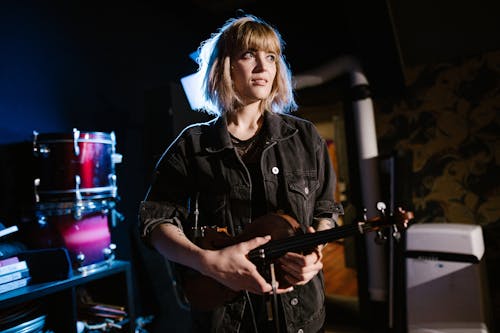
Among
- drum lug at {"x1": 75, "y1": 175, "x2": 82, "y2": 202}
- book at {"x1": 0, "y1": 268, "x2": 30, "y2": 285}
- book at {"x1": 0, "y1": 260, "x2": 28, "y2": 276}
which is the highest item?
drum lug at {"x1": 75, "y1": 175, "x2": 82, "y2": 202}

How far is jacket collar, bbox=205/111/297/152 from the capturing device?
3.56 feet

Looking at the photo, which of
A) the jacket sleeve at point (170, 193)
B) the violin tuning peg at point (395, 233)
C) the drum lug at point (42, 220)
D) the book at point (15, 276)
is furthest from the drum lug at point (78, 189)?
the violin tuning peg at point (395, 233)

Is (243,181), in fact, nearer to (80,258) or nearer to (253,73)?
(253,73)

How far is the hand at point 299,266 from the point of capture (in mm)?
875

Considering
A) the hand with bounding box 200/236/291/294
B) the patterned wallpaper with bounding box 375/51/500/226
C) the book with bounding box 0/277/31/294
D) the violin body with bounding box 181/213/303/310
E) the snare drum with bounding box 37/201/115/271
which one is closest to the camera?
the hand with bounding box 200/236/291/294

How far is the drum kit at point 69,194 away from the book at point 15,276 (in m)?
0.21

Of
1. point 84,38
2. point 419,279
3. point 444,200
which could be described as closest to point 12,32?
point 84,38

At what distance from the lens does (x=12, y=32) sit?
2152mm

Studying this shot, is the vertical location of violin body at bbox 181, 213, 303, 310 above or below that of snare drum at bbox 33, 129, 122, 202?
below

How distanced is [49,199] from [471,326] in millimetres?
2940

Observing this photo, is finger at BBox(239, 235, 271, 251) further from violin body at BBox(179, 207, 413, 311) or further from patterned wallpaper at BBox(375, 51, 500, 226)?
patterned wallpaper at BBox(375, 51, 500, 226)

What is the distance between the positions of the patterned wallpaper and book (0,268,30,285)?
3237 mm

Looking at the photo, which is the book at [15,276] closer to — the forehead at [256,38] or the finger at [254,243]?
the finger at [254,243]

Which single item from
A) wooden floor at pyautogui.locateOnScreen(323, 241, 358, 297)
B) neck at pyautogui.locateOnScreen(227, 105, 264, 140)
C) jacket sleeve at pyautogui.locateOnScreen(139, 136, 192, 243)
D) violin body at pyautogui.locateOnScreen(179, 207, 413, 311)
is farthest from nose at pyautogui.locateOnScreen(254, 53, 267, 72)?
wooden floor at pyautogui.locateOnScreen(323, 241, 358, 297)
